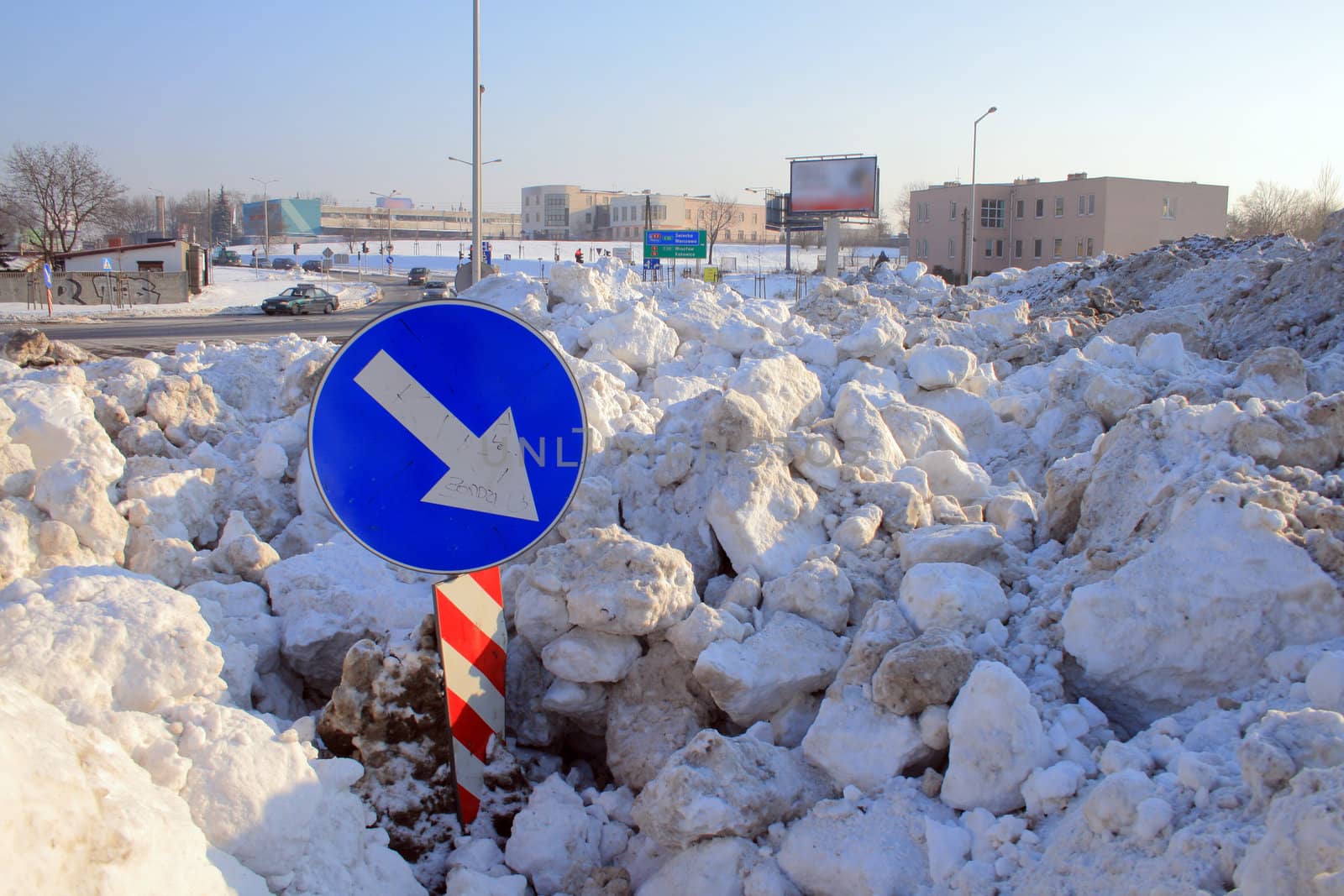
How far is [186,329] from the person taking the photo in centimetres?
2564

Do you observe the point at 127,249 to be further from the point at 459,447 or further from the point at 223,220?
the point at 223,220

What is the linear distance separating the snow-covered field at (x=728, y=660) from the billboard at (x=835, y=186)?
34.5 m

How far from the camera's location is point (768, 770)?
114 inches

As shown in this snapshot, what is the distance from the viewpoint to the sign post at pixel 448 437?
2.71 m

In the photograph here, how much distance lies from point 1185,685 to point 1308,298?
827 cm

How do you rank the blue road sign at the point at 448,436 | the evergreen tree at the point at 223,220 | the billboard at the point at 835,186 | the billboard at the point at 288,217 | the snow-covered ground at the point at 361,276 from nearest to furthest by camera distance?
the blue road sign at the point at 448,436 < the snow-covered ground at the point at 361,276 < the billboard at the point at 835,186 < the evergreen tree at the point at 223,220 < the billboard at the point at 288,217

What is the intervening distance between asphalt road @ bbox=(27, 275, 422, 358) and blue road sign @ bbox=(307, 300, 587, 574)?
46.8 feet

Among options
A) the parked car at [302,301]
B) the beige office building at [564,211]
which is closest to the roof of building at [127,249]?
the parked car at [302,301]

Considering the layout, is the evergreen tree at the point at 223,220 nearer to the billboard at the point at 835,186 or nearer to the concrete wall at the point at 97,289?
the concrete wall at the point at 97,289

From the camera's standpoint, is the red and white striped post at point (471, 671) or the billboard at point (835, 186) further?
the billboard at point (835, 186)

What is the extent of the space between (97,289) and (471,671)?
39534 mm

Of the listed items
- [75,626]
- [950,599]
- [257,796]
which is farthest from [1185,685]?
[75,626]

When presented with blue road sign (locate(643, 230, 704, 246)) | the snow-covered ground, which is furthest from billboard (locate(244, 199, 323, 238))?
blue road sign (locate(643, 230, 704, 246))

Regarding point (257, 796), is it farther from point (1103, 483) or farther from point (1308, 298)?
point (1308, 298)
